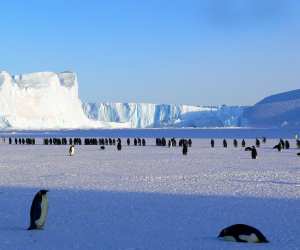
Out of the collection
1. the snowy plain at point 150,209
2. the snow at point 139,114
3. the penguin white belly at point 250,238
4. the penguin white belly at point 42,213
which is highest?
the snow at point 139,114

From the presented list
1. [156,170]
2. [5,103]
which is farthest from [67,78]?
[156,170]

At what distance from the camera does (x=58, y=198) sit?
10.6 meters

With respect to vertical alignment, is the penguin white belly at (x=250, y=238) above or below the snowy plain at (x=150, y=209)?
above

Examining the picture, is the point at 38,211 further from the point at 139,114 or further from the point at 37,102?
the point at 139,114

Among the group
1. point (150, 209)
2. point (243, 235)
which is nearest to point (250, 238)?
point (243, 235)

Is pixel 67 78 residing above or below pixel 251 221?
above

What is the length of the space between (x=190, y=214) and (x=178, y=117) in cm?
18234

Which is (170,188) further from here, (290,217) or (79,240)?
(79,240)

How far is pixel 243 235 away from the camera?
657 cm

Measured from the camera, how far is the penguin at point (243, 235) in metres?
6.50

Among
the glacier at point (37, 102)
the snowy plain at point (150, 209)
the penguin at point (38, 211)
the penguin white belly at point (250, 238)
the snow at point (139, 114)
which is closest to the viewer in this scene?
the penguin white belly at point (250, 238)

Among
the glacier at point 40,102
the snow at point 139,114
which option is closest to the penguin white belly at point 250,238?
the glacier at point 40,102

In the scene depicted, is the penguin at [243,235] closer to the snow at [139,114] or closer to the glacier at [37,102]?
the glacier at [37,102]

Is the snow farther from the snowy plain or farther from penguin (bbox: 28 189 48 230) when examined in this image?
penguin (bbox: 28 189 48 230)
